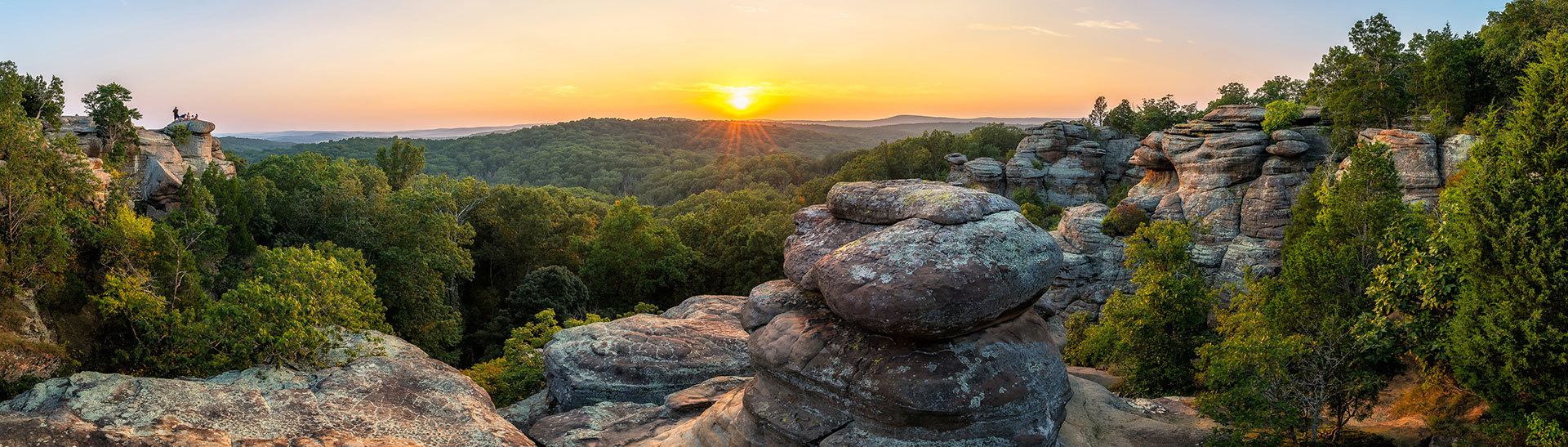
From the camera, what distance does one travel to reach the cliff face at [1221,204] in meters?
37.4

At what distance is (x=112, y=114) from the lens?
3114cm

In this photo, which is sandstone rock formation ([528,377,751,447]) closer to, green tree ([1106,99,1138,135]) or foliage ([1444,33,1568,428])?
foliage ([1444,33,1568,428])

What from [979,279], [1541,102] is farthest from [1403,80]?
Answer: [979,279]

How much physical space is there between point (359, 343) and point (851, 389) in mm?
13765

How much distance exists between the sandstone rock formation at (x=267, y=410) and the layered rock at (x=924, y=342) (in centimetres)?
647

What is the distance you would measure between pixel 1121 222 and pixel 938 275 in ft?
111

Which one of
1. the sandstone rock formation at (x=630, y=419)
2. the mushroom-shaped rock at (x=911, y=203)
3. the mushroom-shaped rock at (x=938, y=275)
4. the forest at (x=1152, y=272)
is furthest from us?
the sandstone rock formation at (x=630, y=419)

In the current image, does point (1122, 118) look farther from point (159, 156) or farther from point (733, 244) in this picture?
point (159, 156)

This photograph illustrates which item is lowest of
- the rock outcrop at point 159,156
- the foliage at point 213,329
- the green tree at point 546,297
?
the green tree at point 546,297

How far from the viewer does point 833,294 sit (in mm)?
11555

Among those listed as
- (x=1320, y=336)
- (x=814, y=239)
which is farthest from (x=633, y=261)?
(x=1320, y=336)

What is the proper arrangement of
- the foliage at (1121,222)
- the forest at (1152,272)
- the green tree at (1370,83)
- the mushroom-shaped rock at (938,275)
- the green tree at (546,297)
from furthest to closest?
1. the green tree at (546,297)
2. the foliage at (1121,222)
3. the green tree at (1370,83)
4. the forest at (1152,272)
5. the mushroom-shaped rock at (938,275)

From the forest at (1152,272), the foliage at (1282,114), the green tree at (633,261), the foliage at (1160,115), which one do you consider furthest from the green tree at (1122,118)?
the green tree at (633,261)

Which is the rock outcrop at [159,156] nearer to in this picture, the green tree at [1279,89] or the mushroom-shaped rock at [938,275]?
the mushroom-shaped rock at [938,275]
